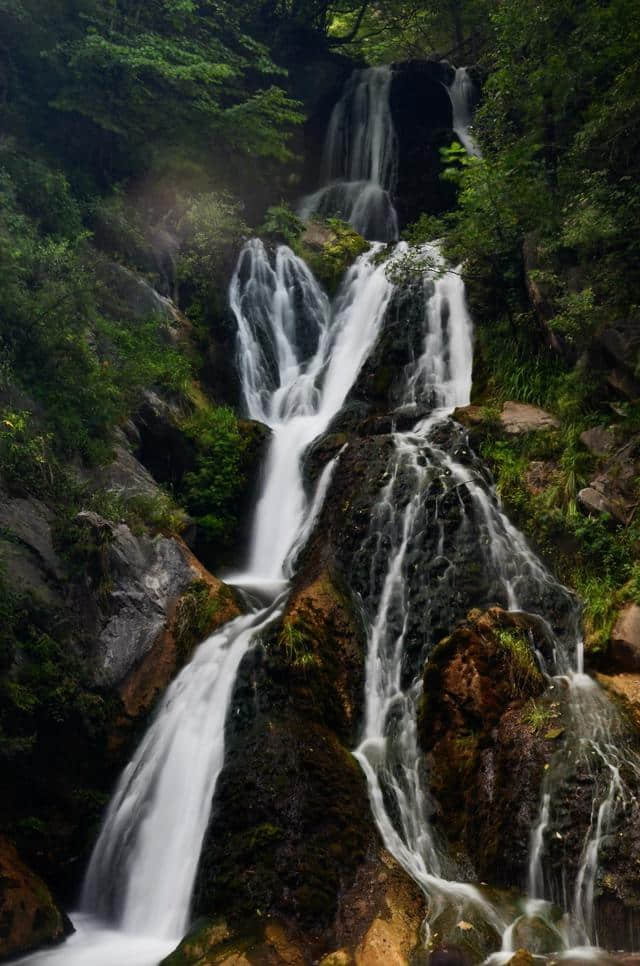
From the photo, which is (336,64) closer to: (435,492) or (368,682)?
(435,492)

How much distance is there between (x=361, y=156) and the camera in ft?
74.7

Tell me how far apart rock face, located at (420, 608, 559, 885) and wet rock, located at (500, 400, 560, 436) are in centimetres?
371

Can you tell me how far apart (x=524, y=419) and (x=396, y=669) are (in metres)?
4.90

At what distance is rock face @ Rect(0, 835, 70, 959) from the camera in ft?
19.6

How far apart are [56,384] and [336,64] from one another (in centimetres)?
1997

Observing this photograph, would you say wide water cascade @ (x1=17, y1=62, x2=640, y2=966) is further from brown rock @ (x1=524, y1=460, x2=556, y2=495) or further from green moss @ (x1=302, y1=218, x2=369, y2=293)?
green moss @ (x1=302, y1=218, x2=369, y2=293)

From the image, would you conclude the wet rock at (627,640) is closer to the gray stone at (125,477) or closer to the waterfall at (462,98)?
the gray stone at (125,477)

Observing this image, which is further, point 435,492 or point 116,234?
point 116,234

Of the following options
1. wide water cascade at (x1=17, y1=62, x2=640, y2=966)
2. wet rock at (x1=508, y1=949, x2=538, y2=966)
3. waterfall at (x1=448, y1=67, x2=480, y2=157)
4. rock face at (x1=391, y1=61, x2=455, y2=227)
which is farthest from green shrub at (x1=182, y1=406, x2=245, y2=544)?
waterfall at (x1=448, y1=67, x2=480, y2=157)

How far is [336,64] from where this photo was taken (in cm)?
2362

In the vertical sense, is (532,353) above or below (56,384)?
above

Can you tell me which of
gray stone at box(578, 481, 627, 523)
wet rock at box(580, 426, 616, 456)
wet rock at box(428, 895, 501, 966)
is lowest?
wet rock at box(428, 895, 501, 966)

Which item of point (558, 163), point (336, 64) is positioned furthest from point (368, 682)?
point (336, 64)

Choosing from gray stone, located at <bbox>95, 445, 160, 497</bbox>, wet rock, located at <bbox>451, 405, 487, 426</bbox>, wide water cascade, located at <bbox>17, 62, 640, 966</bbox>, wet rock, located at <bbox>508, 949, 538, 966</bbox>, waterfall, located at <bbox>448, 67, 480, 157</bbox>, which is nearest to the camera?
wet rock, located at <bbox>508, 949, 538, 966</bbox>
